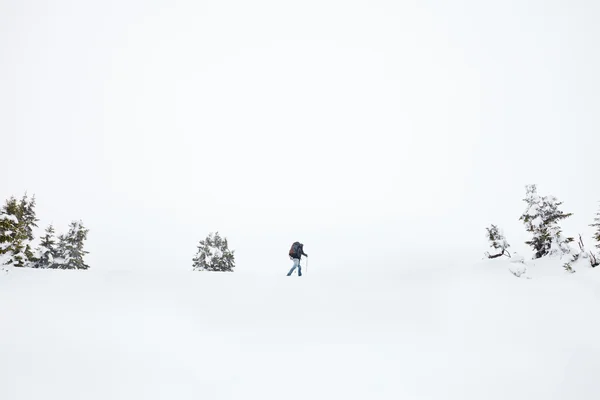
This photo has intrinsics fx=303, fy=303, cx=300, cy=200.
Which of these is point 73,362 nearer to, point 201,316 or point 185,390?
point 185,390

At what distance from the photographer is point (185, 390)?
5844 millimetres

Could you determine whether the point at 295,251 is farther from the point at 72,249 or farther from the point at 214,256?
the point at 72,249

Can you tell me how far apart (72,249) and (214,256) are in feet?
42.1

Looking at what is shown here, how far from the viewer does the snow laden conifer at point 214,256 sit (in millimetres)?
30953

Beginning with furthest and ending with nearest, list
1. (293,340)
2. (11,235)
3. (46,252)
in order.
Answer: (46,252) < (11,235) < (293,340)

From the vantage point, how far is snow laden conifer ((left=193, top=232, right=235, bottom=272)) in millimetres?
30953

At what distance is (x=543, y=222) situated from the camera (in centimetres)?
1744

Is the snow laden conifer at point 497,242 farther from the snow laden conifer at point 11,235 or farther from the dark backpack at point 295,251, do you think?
the snow laden conifer at point 11,235

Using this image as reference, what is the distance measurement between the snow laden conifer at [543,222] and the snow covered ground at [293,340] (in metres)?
4.61

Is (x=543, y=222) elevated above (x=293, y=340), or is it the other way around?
(x=543, y=222)

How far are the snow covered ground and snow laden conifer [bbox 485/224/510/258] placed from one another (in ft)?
18.7

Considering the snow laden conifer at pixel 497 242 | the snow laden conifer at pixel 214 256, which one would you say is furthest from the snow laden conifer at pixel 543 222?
the snow laden conifer at pixel 214 256

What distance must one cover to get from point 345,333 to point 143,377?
16.0ft

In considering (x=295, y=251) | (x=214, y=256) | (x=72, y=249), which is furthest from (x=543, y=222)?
(x=72, y=249)
